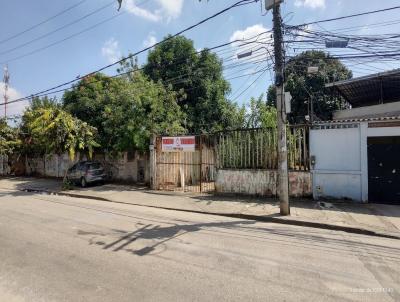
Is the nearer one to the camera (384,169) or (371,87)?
(384,169)

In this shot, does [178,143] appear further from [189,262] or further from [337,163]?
[189,262]

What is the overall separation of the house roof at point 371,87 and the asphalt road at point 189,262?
36.4ft

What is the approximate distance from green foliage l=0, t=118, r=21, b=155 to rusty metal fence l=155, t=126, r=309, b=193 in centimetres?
1641

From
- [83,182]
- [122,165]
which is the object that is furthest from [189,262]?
[122,165]

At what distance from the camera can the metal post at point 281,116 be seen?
417 inches

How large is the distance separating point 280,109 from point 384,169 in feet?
15.0

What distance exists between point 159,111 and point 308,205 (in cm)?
1009

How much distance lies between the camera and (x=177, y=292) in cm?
498

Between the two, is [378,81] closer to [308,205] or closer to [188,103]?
[308,205]

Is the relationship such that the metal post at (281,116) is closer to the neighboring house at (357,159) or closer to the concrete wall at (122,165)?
the neighboring house at (357,159)

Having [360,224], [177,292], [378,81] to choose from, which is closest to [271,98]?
[378,81]

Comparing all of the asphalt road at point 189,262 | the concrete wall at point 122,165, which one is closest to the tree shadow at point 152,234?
the asphalt road at point 189,262

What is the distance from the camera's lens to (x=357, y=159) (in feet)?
41.1

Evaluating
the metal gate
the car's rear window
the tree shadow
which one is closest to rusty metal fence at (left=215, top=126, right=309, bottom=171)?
the metal gate
